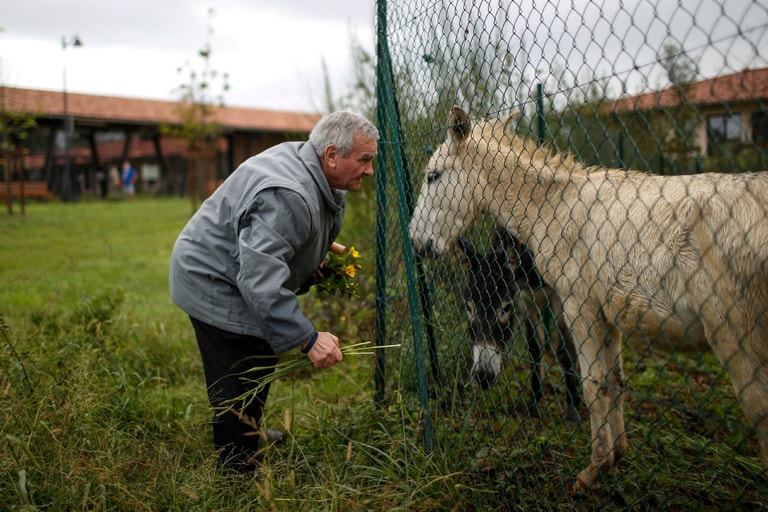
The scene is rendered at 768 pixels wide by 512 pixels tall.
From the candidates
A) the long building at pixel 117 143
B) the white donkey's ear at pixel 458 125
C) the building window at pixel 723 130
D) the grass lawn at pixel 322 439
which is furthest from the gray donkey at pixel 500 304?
the long building at pixel 117 143

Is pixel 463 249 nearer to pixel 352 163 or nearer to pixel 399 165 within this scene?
pixel 399 165

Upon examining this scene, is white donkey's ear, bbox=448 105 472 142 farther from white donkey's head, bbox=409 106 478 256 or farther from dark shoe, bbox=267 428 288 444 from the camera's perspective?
dark shoe, bbox=267 428 288 444

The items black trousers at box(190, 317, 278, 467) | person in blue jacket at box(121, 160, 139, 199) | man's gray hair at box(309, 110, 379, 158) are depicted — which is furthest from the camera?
person in blue jacket at box(121, 160, 139, 199)

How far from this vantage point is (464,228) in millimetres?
3723

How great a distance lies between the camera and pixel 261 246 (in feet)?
8.92

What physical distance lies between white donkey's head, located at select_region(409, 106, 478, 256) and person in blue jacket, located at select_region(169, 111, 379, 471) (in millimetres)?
630

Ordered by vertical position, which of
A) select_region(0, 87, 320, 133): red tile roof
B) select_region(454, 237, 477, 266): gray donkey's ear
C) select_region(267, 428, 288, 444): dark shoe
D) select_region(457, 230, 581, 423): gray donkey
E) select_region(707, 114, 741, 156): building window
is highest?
select_region(0, 87, 320, 133): red tile roof

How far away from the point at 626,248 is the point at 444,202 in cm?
122

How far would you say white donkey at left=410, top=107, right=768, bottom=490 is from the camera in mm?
2348

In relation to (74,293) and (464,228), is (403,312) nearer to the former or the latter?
(464,228)

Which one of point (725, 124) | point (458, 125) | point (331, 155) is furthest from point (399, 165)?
point (725, 124)

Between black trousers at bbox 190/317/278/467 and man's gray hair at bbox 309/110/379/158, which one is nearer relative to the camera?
man's gray hair at bbox 309/110/379/158

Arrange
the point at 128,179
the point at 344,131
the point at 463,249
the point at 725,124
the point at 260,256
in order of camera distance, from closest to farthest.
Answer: the point at 725,124
the point at 260,256
the point at 344,131
the point at 463,249
the point at 128,179

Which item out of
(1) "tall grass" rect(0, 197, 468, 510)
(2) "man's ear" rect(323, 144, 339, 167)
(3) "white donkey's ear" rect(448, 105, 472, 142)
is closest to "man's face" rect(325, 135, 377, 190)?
(2) "man's ear" rect(323, 144, 339, 167)
